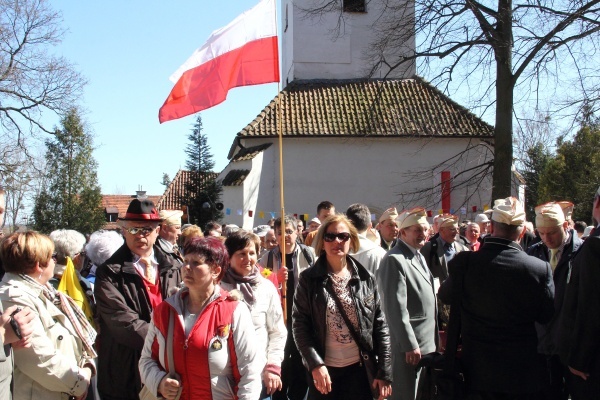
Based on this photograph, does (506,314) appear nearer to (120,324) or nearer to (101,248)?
(120,324)

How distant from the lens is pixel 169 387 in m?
3.86

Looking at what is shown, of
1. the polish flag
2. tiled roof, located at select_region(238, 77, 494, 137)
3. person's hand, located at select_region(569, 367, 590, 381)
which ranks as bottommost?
person's hand, located at select_region(569, 367, 590, 381)

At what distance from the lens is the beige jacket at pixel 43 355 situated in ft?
13.3

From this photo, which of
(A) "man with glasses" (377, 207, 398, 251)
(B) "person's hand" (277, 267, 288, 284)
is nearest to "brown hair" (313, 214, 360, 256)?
(B) "person's hand" (277, 267, 288, 284)

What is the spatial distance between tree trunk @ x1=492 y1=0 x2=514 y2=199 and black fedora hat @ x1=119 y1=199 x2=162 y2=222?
1513 centimetres

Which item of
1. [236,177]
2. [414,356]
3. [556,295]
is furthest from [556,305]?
[236,177]

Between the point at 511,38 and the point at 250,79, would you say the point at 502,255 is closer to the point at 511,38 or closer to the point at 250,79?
the point at 250,79

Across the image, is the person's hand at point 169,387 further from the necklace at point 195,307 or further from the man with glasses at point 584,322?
the man with glasses at point 584,322

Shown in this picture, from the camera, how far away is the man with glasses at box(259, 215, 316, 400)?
6520 mm

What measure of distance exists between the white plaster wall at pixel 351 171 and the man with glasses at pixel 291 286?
832 inches

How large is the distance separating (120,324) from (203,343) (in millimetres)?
999

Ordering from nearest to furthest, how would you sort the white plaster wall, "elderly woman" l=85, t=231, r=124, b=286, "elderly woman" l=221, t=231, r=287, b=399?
"elderly woman" l=221, t=231, r=287, b=399 → "elderly woman" l=85, t=231, r=124, b=286 → the white plaster wall

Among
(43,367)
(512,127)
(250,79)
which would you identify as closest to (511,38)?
(512,127)

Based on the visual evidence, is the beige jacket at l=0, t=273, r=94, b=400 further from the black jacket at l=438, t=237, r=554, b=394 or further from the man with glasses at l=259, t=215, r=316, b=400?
the black jacket at l=438, t=237, r=554, b=394
